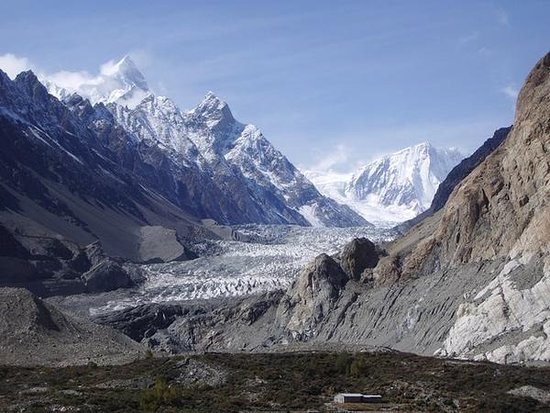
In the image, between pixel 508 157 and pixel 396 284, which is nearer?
pixel 508 157

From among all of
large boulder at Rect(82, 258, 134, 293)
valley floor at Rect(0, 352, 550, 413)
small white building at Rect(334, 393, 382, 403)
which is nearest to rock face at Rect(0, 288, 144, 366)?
valley floor at Rect(0, 352, 550, 413)

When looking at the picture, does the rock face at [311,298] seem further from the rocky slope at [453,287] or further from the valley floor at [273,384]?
the valley floor at [273,384]

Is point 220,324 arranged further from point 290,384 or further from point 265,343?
point 290,384

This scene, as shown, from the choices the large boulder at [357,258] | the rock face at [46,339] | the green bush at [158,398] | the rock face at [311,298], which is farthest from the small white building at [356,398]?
the large boulder at [357,258]

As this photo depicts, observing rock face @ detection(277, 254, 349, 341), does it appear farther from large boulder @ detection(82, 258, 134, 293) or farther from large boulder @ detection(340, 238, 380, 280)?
large boulder @ detection(82, 258, 134, 293)

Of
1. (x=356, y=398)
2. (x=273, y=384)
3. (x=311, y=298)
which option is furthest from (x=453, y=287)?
(x=356, y=398)

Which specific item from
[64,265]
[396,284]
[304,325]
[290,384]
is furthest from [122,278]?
[290,384]

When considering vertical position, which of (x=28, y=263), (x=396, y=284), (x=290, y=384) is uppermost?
(x=28, y=263)
